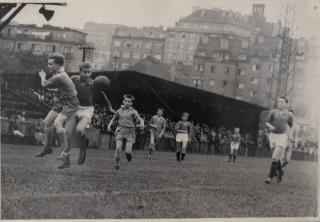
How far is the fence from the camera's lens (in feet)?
37.2

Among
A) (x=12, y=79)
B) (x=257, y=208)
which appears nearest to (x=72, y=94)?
(x=12, y=79)

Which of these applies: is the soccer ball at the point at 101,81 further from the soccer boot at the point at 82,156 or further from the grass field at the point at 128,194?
the grass field at the point at 128,194

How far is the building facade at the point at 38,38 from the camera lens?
7328 mm

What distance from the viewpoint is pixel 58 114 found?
7602 mm

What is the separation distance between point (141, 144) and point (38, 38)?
9010 mm

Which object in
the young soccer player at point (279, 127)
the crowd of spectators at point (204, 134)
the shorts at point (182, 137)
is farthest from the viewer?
the crowd of spectators at point (204, 134)

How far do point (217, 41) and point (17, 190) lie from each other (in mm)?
15476

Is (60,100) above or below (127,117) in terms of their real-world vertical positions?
above

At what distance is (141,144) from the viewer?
16781mm

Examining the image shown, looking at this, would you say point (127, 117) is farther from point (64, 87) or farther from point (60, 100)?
point (64, 87)

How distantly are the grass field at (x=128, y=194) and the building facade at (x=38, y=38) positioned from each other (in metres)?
1.53

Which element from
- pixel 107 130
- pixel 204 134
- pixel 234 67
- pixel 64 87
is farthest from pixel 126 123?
pixel 234 67

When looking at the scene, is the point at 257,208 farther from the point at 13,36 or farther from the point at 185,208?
the point at 13,36

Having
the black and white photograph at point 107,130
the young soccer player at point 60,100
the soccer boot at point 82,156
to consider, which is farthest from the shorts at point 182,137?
the young soccer player at point 60,100
